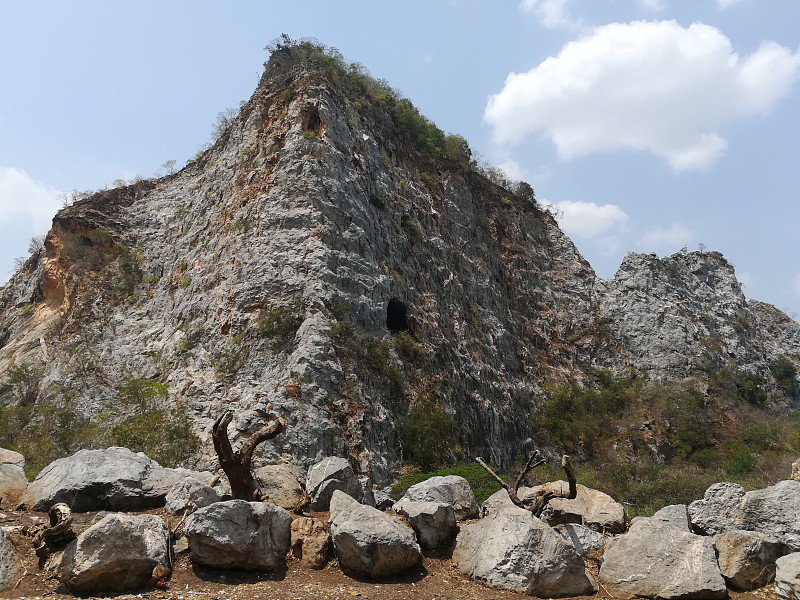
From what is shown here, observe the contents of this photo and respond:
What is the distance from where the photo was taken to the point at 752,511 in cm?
916

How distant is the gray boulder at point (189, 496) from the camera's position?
28.3 ft

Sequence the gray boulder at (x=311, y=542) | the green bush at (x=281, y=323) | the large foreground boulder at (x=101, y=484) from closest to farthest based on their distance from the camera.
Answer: the gray boulder at (x=311, y=542) → the large foreground boulder at (x=101, y=484) → the green bush at (x=281, y=323)

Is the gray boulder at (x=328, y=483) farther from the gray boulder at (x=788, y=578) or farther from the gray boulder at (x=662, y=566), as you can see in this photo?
the gray boulder at (x=788, y=578)

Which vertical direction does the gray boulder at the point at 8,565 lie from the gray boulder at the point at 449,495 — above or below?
below

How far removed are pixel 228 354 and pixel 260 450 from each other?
5237 millimetres

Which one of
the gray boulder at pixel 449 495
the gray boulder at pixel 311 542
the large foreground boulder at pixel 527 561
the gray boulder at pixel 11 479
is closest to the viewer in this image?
the large foreground boulder at pixel 527 561

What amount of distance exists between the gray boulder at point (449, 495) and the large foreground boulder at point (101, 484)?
388 cm

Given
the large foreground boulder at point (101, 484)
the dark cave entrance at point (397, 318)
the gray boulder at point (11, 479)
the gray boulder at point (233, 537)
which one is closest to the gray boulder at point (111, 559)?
the gray boulder at point (233, 537)

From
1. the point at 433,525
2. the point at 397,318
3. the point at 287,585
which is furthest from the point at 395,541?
the point at 397,318

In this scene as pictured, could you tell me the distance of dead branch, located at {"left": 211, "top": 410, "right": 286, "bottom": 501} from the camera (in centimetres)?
844

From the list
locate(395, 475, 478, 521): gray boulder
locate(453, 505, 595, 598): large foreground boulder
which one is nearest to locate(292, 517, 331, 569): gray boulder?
locate(453, 505, 595, 598): large foreground boulder

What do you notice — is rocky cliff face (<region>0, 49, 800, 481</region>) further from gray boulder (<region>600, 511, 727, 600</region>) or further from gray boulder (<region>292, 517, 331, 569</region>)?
gray boulder (<region>600, 511, 727, 600</region>)

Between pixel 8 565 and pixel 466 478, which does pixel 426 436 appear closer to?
pixel 466 478

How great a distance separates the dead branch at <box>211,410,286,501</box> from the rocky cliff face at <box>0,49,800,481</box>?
5.45 m
